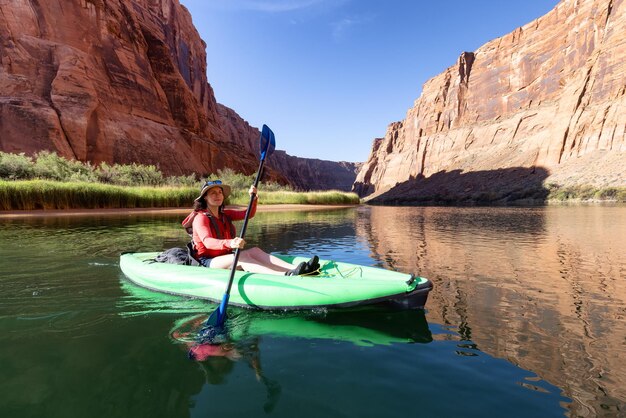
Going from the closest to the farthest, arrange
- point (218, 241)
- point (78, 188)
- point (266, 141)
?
point (218, 241), point (266, 141), point (78, 188)

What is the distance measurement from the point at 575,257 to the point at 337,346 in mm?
6663

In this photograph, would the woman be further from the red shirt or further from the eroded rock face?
the eroded rock face

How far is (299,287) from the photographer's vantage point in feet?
13.1

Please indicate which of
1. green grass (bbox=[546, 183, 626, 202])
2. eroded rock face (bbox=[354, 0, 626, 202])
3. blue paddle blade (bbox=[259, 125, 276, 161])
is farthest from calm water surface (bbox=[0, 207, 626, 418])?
eroded rock face (bbox=[354, 0, 626, 202])

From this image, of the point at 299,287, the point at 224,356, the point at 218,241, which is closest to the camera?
the point at 224,356

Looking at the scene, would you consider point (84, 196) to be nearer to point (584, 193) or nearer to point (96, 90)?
point (96, 90)

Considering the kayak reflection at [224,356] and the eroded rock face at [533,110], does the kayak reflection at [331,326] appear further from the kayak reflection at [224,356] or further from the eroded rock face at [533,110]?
the eroded rock face at [533,110]

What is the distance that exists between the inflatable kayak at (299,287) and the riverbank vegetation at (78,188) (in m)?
17.0

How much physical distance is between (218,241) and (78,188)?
59.2 feet

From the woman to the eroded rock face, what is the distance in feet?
146

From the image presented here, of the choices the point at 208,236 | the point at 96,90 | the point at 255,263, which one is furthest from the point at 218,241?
the point at 96,90

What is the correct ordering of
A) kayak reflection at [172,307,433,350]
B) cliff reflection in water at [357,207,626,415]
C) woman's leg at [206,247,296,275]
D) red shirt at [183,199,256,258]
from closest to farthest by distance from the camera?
cliff reflection in water at [357,207,626,415] → kayak reflection at [172,307,433,350] → red shirt at [183,199,256,258] → woman's leg at [206,247,296,275]

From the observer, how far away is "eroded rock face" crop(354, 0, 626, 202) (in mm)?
44031

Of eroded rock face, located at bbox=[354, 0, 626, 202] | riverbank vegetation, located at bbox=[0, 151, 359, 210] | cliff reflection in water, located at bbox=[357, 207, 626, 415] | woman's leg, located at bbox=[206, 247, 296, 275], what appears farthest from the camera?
eroded rock face, located at bbox=[354, 0, 626, 202]
